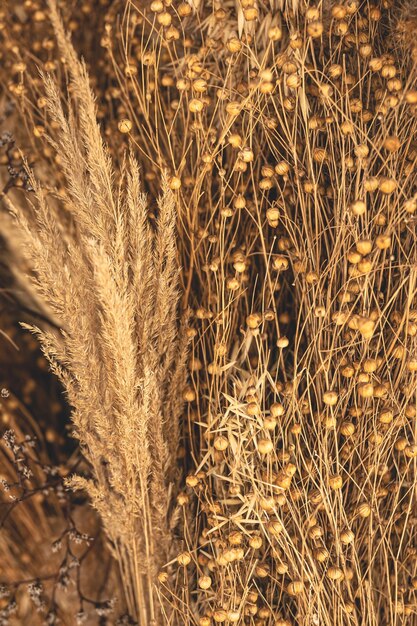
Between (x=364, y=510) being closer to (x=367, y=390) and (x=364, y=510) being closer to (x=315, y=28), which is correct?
(x=367, y=390)

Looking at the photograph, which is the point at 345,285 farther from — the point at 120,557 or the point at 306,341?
the point at 120,557

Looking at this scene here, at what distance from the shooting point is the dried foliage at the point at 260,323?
740 millimetres

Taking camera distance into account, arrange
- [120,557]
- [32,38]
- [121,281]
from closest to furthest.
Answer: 1. [121,281]
2. [120,557]
3. [32,38]

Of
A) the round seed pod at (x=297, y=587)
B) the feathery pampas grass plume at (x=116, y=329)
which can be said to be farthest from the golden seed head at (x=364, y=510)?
the feathery pampas grass plume at (x=116, y=329)

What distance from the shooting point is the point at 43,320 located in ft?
3.61

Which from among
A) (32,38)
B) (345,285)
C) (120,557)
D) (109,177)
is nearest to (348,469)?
(345,285)

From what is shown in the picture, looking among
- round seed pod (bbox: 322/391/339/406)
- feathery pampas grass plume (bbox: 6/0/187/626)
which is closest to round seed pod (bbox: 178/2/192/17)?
feathery pampas grass plume (bbox: 6/0/187/626)

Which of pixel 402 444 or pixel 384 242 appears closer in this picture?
pixel 384 242

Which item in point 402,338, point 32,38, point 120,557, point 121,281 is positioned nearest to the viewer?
point 121,281

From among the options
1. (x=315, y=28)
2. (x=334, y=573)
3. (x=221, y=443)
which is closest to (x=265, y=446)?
(x=221, y=443)

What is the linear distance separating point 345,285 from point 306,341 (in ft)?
0.53

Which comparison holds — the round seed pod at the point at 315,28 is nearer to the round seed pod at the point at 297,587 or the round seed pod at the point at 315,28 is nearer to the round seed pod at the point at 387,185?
the round seed pod at the point at 387,185

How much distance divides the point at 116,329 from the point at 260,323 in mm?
198

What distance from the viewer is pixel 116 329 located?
0.69 metres
